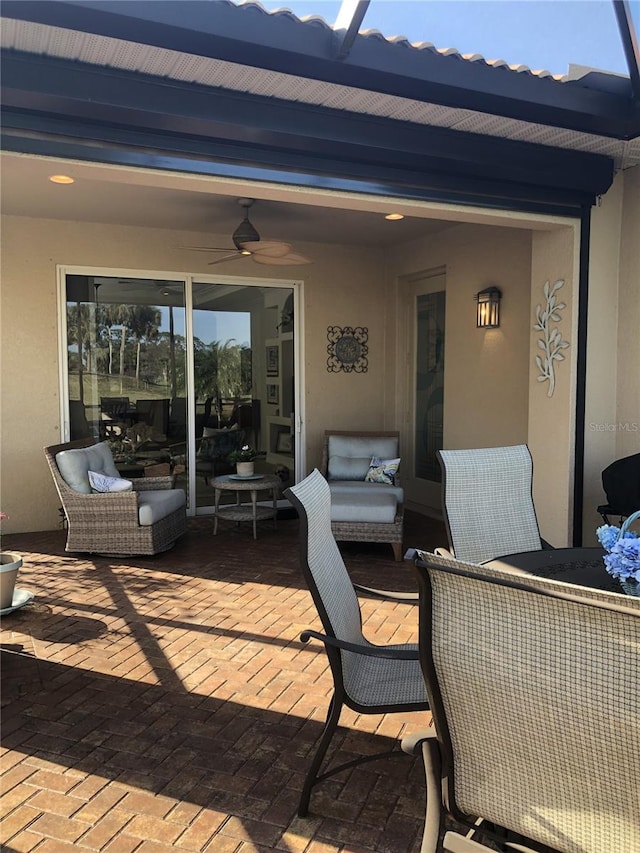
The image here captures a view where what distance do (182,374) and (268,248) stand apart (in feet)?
6.80

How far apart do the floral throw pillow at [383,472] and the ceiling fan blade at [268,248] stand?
83.9 inches

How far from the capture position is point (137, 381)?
21.4ft

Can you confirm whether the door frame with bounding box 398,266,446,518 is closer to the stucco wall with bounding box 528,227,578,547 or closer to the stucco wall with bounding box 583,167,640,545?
the stucco wall with bounding box 528,227,578,547

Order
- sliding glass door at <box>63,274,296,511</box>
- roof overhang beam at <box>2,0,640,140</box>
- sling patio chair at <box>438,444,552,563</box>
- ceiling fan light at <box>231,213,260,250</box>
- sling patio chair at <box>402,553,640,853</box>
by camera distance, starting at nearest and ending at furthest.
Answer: sling patio chair at <box>402,553,640,853</box>
roof overhang beam at <box>2,0,640,140</box>
sling patio chair at <box>438,444,552,563</box>
ceiling fan light at <box>231,213,260,250</box>
sliding glass door at <box>63,274,296,511</box>

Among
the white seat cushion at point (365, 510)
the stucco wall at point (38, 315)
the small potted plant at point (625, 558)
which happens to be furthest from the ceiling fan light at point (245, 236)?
the small potted plant at point (625, 558)

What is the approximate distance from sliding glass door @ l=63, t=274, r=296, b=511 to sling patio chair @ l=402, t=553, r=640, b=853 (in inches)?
217

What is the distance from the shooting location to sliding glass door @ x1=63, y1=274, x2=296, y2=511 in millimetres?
6324

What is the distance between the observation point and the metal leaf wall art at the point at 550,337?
452 cm

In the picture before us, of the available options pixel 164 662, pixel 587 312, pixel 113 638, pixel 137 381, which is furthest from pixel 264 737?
pixel 137 381

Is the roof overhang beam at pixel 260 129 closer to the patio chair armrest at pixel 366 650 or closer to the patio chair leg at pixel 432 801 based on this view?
the patio chair armrest at pixel 366 650

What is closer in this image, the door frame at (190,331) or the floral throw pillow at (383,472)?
the floral throw pillow at (383,472)

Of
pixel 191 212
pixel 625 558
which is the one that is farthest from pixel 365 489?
pixel 625 558

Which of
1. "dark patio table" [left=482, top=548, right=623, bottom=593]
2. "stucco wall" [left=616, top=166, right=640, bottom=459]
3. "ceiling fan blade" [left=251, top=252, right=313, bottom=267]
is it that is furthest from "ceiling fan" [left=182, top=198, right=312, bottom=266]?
"dark patio table" [left=482, top=548, right=623, bottom=593]

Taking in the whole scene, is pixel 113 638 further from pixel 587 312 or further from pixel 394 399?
pixel 394 399
